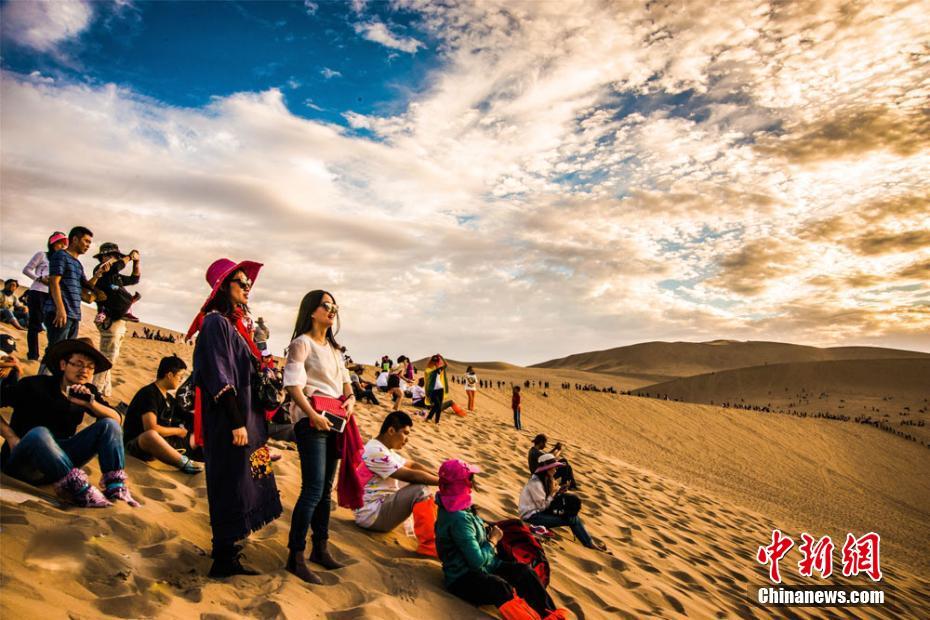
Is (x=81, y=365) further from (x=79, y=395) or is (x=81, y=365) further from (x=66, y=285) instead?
(x=66, y=285)

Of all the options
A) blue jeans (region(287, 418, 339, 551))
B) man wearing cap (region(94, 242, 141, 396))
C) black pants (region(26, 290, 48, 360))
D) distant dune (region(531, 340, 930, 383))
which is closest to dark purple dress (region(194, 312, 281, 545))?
blue jeans (region(287, 418, 339, 551))

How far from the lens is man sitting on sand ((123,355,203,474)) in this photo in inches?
183

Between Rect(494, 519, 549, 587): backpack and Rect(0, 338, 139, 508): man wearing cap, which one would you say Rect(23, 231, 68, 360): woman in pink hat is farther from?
Rect(494, 519, 549, 587): backpack

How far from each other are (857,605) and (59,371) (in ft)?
28.8

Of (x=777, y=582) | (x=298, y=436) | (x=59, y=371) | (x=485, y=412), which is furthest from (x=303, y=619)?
(x=485, y=412)

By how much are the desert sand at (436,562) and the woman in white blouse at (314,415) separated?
0.23 metres

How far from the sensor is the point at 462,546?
12.4 feet

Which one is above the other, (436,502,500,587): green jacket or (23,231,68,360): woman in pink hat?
(23,231,68,360): woman in pink hat

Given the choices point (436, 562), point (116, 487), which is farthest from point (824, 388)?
point (116, 487)

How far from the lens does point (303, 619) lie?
9.57 feet

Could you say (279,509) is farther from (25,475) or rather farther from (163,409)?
(163,409)

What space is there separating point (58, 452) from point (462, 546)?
2724 mm

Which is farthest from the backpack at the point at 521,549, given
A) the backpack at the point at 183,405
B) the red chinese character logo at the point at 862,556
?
the red chinese character logo at the point at 862,556

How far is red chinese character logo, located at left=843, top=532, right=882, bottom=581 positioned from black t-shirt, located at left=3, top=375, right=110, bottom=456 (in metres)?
9.89
